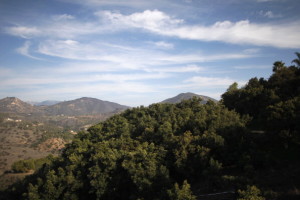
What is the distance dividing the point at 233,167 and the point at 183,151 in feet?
17.4

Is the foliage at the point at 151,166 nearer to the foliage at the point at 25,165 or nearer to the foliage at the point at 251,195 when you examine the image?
the foliage at the point at 251,195

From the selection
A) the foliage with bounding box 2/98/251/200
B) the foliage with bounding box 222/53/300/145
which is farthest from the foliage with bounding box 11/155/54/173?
the foliage with bounding box 222/53/300/145

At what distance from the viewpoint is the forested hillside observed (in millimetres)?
17702

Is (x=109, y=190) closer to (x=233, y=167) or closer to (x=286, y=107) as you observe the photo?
(x=233, y=167)

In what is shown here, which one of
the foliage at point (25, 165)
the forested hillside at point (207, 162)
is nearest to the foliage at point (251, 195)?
the forested hillside at point (207, 162)

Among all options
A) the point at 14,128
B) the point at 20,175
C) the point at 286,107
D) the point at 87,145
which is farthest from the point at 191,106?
the point at 14,128

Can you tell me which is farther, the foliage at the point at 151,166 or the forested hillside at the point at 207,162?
the foliage at the point at 151,166

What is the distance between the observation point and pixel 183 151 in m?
23.9

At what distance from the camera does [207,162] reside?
22.2 m

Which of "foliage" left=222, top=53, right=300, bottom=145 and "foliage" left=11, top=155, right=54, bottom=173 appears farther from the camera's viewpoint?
"foliage" left=11, top=155, right=54, bottom=173

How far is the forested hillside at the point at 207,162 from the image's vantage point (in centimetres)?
1770

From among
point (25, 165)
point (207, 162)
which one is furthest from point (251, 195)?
point (25, 165)

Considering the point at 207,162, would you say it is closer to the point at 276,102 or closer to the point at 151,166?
the point at 151,166

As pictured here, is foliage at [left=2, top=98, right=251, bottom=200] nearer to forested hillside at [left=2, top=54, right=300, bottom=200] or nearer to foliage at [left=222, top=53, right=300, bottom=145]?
forested hillside at [left=2, top=54, right=300, bottom=200]
